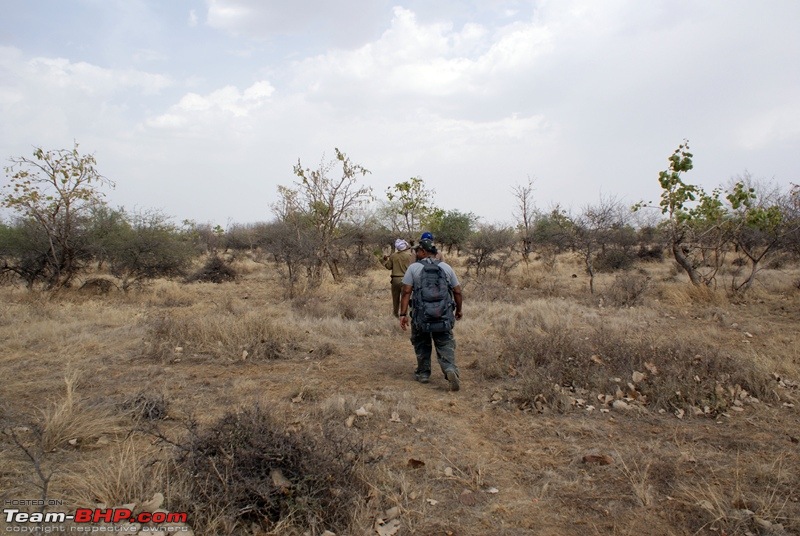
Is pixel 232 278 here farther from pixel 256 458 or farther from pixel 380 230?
pixel 256 458

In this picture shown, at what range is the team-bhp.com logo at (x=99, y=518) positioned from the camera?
2.33m

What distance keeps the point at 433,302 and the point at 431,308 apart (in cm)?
7

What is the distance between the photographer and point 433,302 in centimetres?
515

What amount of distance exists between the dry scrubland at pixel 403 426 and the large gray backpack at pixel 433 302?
71cm

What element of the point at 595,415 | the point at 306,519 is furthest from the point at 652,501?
the point at 306,519

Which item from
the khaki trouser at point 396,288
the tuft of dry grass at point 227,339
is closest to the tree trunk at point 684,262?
the khaki trouser at point 396,288

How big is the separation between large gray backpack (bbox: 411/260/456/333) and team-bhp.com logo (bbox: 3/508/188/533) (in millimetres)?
3091

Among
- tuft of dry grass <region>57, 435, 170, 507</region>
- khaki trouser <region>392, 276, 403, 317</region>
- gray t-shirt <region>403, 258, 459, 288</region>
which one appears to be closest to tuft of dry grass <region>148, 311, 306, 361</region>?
khaki trouser <region>392, 276, 403, 317</region>

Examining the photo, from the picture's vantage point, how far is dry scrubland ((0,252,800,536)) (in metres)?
2.65

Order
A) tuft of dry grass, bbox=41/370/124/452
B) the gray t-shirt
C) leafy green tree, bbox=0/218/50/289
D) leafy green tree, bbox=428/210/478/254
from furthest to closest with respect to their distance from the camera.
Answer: leafy green tree, bbox=428/210/478/254
leafy green tree, bbox=0/218/50/289
the gray t-shirt
tuft of dry grass, bbox=41/370/124/452

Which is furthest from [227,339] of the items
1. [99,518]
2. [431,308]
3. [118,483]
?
[99,518]

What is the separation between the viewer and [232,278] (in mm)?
18188

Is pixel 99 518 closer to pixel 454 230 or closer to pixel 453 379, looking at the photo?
pixel 453 379

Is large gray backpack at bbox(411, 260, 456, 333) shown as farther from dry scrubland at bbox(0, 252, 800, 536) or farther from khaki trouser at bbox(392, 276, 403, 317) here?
khaki trouser at bbox(392, 276, 403, 317)
